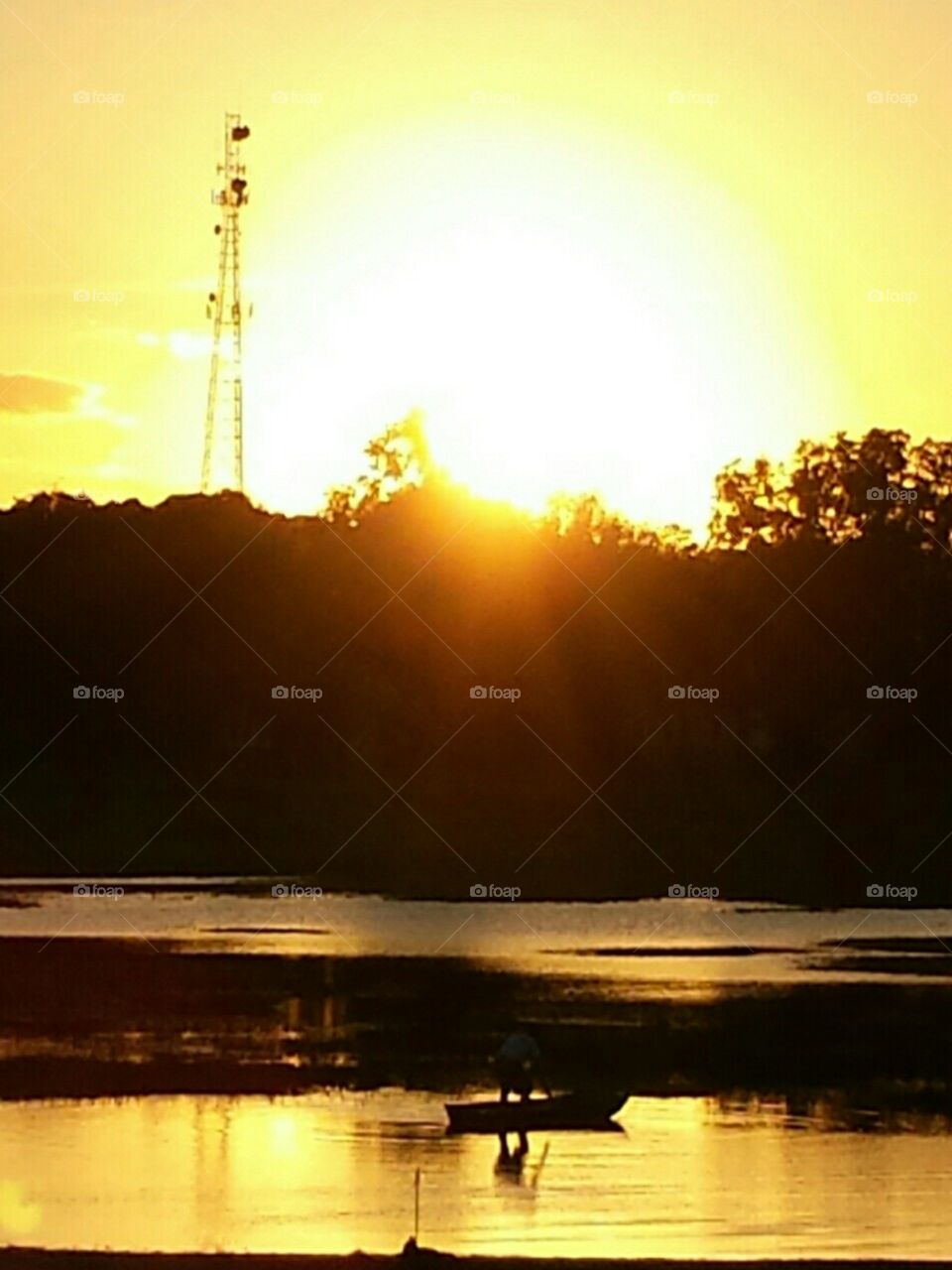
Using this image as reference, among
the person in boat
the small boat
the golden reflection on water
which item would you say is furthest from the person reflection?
the person in boat

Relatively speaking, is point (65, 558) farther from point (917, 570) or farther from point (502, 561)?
point (917, 570)

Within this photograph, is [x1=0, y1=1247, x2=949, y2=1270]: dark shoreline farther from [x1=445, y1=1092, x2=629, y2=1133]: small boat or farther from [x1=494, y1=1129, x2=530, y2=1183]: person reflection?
[x1=445, y1=1092, x2=629, y2=1133]: small boat

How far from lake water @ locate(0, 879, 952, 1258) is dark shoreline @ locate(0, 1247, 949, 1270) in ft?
4.15

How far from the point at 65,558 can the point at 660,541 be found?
3759cm

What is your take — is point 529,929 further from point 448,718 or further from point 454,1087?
point 454,1087

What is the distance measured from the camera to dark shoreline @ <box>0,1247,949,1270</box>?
100ft

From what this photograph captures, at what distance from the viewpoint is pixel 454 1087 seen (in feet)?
154

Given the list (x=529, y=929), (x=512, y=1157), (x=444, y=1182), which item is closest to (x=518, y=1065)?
(x=512, y=1157)

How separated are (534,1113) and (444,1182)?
3478mm

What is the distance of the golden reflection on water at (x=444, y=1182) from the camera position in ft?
113

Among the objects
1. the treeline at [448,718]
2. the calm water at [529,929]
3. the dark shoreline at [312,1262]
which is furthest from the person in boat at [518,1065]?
the treeline at [448,718]

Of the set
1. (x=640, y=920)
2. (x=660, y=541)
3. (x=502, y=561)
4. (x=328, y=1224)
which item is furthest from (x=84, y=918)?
(x=660, y=541)

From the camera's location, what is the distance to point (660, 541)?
452ft

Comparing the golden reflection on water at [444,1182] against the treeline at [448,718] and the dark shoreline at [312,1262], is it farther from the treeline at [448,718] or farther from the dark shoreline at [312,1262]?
the treeline at [448,718]
